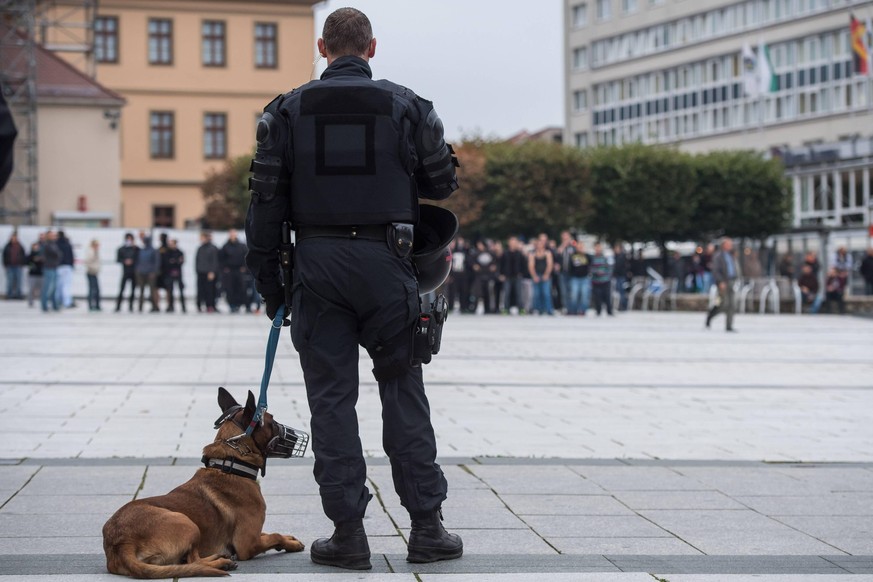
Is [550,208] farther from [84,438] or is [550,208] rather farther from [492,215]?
[84,438]

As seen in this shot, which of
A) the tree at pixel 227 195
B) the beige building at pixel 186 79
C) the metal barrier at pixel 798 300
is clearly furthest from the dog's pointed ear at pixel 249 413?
the beige building at pixel 186 79

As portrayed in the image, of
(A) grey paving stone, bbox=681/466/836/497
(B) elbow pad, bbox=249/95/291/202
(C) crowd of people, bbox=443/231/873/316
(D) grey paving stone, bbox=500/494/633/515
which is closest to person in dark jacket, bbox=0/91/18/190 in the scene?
(B) elbow pad, bbox=249/95/291/202

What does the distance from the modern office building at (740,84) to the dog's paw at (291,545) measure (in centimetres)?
4681

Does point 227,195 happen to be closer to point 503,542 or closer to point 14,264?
point 14,264

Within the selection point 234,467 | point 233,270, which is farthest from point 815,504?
point 233,270

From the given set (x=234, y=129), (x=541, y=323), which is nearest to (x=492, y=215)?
(x=234, y=129)

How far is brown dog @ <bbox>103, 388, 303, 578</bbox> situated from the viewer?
4570 mm

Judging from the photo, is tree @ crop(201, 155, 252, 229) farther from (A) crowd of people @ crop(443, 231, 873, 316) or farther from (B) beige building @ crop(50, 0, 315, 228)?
(A) crowd of people @ crop(443, 231, 873, 316)

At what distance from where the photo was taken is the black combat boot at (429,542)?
507 centimetres

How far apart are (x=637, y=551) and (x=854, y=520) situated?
1.36 meters

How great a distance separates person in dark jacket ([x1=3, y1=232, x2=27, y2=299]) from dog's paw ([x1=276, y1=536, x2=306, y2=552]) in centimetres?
3018

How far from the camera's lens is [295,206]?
199 inches

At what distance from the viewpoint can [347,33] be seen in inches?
201

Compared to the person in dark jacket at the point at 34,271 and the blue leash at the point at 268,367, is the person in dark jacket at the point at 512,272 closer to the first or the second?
the person in dark jacket at the point at 34,271
